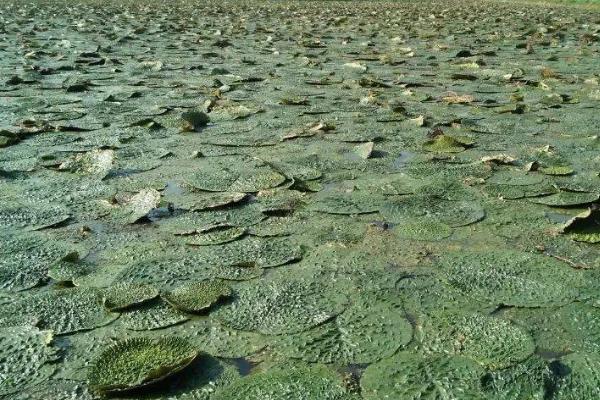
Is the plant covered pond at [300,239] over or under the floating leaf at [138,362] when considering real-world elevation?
under

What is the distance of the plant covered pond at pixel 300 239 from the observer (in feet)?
4.10

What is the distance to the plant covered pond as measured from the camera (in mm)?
1250

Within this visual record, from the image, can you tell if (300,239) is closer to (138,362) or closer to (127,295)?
(127,295)

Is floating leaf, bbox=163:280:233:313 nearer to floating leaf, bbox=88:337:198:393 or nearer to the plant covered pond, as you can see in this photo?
the plant covered pond

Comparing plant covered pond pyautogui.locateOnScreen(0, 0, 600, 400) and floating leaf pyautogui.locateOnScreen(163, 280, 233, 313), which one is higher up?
floating leaf pyautogui.locateOnScreen(163, 280, 233, 313)

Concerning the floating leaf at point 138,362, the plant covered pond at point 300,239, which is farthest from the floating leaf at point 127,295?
the floating leaf at point 138,362

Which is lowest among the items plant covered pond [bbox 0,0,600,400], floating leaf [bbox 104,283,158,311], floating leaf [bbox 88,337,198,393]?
plant covered pond [bbox 0,0,600,400]

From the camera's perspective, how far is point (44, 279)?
63.4 inches

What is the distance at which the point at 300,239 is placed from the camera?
1.87 m

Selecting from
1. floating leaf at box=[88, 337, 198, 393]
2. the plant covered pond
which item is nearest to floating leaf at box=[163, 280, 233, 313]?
the plant covered pond

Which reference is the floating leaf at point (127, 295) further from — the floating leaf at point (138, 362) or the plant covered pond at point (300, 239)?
the floating leaf at point (138, 362)

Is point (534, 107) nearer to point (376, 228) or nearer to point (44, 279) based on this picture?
point (376, 228)

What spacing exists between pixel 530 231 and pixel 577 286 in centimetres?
37

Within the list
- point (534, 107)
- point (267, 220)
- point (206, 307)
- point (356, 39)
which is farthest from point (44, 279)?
point (356, 39)
